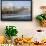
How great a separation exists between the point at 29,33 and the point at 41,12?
43cm

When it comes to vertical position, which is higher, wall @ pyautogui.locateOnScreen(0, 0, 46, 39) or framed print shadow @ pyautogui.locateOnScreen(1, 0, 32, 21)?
framed print shadow @ pyautogui.locateOnScreen(1, 0, 32, 21)

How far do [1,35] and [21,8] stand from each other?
23.2 inches

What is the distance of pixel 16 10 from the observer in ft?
9.29

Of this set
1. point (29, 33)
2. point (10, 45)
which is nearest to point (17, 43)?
point (10, 45)

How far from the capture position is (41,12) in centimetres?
284

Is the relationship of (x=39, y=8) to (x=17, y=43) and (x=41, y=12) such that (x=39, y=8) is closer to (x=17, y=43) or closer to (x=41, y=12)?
(x=41, y=12)

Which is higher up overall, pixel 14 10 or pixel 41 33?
pixel 14 10

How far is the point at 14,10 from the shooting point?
9.30 ft

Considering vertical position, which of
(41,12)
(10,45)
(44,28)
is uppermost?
(41,12)

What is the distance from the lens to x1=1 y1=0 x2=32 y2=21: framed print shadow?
2.83 meters

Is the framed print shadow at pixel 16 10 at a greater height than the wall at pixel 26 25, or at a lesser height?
greater

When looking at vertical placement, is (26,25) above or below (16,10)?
below

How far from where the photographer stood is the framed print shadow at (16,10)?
2826mm

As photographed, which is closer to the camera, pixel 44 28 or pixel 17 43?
pixel 17 43
